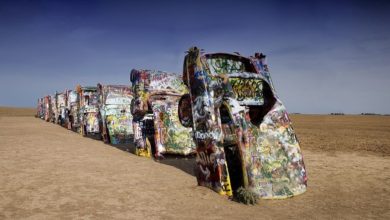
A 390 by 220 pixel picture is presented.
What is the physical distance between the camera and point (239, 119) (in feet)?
22.7

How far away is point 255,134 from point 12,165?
6607 mm

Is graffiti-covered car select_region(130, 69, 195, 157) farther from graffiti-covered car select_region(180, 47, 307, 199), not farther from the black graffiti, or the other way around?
the black graffiti

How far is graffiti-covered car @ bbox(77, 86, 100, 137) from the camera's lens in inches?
747

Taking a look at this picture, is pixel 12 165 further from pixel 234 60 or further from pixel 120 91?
pixel 120 91

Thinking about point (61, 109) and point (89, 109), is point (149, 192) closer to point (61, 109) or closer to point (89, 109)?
point (89, 109)

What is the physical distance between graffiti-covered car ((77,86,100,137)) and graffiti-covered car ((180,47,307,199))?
12336 millimetres

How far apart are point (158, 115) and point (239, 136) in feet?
16.6

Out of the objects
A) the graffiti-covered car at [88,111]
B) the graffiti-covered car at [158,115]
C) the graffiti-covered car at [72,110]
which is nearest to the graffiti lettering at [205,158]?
the graffiti-covered car at [158,115]

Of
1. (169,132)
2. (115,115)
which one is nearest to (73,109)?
(115,115)

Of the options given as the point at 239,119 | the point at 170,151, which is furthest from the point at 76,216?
the point at 170,151

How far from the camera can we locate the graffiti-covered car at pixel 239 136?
21.8 feet

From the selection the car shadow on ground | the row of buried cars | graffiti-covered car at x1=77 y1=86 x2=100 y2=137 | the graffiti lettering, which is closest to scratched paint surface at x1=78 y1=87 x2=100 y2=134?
graffiti-covered car at x1=77 y1=86 x2=100 y2=137

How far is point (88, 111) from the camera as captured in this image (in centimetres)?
1895

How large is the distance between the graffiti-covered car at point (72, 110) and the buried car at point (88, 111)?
131 cm
